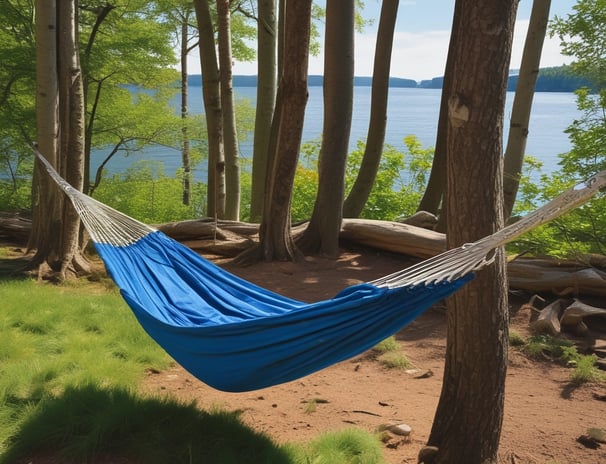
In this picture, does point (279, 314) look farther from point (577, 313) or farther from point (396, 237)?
point (396, 237)

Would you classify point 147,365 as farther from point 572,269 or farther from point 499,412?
point 572,269

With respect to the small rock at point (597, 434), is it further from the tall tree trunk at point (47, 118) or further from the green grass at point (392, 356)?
the tall tree trunk at point (47, 118)

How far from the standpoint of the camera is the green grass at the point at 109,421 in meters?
1.95

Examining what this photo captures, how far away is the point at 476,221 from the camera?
1879 millimetres

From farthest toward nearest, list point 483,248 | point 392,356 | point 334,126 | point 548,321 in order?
point 334,126
point 548,321
point 392,356
point 483,248

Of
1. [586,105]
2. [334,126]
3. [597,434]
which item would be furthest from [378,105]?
[597,434]

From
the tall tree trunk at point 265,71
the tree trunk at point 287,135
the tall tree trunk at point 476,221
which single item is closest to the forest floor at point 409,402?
the tall tree trunk at point 476,221

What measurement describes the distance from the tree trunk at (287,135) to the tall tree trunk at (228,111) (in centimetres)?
122

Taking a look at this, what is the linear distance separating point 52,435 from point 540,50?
4857 millimetres

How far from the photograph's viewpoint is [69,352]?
2783 millimetres

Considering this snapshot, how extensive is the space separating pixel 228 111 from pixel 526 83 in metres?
3.05

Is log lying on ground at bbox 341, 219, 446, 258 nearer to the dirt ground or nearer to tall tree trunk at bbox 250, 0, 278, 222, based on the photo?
the dirt ground

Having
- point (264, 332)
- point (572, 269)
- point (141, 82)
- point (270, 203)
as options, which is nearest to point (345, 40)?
point (270, 203)

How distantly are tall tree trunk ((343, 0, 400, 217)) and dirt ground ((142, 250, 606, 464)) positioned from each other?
313 cm
